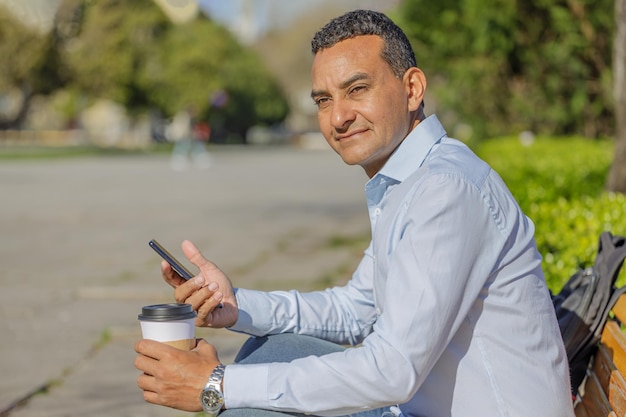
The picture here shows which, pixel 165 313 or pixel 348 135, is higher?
pixel 348 135

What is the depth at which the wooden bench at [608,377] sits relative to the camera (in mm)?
2414

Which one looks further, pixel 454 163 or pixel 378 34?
pixel 378 34

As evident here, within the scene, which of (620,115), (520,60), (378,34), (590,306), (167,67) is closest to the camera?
(378,34)

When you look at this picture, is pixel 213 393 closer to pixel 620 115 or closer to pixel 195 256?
pixel 195 256

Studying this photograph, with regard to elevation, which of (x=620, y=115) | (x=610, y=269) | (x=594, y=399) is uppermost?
(x=620, y=115)

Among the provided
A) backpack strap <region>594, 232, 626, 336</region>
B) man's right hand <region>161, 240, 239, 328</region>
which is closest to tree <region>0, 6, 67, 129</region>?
man's right hand <region>161, 240, 239, 328</region>

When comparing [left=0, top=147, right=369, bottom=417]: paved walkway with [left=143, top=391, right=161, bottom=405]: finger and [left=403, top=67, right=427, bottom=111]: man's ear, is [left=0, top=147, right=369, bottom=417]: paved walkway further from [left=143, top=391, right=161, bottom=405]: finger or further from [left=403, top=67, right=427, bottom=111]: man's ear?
[left=403, top=67, right=427, bottom=111]: man's ear

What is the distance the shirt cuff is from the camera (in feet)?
7.00

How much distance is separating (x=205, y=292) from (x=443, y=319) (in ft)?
2.31

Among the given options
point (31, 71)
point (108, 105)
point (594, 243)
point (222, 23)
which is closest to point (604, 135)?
point (594, 243)

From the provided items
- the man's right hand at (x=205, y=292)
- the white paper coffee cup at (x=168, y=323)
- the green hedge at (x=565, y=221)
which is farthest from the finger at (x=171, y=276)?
the green hedge at (x=565, y=221)

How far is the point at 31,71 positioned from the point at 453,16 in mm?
32451

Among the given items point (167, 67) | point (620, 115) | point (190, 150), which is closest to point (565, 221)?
point (620, 115)

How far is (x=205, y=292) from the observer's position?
2475mm
